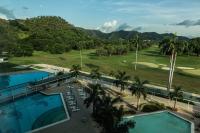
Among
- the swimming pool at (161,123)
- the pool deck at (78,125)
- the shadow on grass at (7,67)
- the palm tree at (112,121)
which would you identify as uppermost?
the palm tree at (112,121)

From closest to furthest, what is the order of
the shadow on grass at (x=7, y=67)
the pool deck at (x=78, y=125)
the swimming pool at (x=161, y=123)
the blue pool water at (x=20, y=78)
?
the pool deck at (x=78, y=125) < the swimming pool at (x=161, y=123) < the blue pool water at (x=20, y=78) < the shadow on grass at (x=7, y=67)

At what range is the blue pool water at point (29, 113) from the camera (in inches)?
1485

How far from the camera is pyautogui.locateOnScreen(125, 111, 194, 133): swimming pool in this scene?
1490 inches

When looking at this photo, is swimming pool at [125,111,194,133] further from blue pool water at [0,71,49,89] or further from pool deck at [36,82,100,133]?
blue pool water at [0,71,49,89]

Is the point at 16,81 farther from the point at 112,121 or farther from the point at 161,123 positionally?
the point at 112,121

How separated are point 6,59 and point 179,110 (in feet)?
226

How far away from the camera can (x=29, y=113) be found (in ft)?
142

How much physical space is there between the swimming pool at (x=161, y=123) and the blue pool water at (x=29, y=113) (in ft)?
33.0

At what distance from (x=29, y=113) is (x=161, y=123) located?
18.2 m

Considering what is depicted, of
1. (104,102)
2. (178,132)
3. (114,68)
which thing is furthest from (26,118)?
(114,68)

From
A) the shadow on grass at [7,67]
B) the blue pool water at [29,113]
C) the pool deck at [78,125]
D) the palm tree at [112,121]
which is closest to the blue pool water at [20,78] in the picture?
the shadow on grass at [7,67]

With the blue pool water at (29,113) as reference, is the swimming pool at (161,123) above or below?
below

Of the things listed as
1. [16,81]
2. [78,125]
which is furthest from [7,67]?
[78,125]

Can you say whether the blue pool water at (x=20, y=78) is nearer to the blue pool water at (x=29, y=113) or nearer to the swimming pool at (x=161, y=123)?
the blue pool water at (x=29, y=113)
